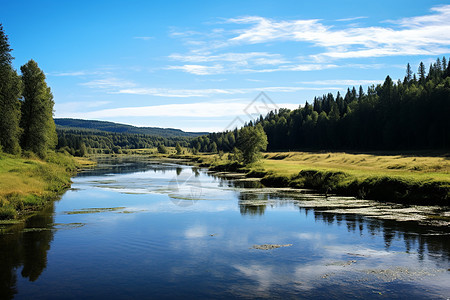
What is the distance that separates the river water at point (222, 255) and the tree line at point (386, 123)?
68401 millimetres

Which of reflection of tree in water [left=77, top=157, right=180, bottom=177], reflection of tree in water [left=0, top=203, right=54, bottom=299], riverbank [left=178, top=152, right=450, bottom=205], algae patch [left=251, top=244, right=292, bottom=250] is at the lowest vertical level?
reflection of tree in water [left=77, top=157, right=180, bottom=177]

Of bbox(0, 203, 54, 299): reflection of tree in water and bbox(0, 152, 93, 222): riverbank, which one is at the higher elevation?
bbox(0, 152, 93, 222): riverbank

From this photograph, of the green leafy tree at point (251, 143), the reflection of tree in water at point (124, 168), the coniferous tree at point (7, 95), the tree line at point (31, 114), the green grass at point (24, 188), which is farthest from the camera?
the reflection of tree in water at point (124, 168)

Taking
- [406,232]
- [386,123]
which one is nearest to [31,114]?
[406,232]

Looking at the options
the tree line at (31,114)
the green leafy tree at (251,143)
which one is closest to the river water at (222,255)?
the tree line at (31,114)

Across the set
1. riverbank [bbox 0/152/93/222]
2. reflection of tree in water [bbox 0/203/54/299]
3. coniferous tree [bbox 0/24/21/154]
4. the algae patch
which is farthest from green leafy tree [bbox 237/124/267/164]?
the algae patch

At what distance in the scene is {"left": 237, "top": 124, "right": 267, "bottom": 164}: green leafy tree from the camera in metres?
85.3

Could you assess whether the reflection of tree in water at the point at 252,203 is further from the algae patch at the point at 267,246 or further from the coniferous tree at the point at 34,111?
the coniferous tree at the point at 34,111

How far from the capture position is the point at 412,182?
36312 mm

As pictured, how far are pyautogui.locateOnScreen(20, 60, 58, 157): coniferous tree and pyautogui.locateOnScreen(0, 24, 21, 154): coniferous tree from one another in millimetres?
10316

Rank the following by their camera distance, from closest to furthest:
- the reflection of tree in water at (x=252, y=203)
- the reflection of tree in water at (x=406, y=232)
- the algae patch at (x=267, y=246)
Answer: the reflection of tree in water at (x=406, y=232) → the algae patch at (x=267, y=246) → the reflection of tree in water at (x=252, y=203)

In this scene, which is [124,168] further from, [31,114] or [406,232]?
[406,232]

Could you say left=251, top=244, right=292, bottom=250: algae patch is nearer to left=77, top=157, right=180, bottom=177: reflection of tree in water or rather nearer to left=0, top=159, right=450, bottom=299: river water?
left=0, top=159, right=450, bottom=299: river water

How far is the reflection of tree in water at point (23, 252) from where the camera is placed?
1585 cm
